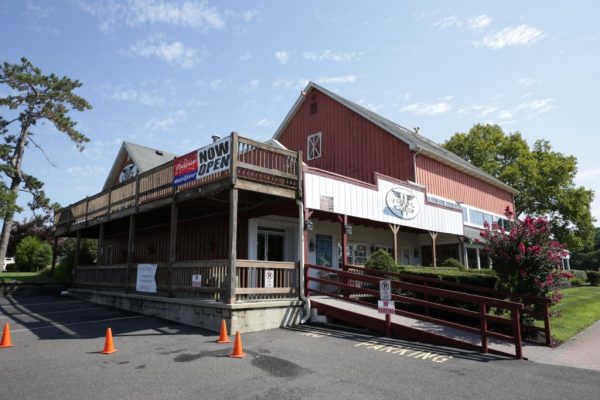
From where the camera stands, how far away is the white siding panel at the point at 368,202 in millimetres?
13516

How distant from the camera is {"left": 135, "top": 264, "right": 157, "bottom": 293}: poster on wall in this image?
1354 centimetres

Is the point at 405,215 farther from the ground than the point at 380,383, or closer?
farther from the ground

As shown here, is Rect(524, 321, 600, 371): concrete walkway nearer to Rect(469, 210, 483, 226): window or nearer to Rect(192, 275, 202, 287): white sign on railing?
Rect(192, 275, 202, 287): white sign on railing

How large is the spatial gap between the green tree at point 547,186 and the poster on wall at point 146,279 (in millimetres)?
39772

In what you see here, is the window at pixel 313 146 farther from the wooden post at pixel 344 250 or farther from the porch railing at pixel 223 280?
the porch railing at pixel 223 280

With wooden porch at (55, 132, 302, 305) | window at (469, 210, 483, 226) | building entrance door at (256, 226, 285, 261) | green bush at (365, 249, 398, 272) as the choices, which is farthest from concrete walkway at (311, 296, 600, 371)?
window at (469, 210, 483, 226)

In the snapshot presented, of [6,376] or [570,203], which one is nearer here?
[6,376]

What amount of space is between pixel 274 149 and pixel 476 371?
7.77 metres

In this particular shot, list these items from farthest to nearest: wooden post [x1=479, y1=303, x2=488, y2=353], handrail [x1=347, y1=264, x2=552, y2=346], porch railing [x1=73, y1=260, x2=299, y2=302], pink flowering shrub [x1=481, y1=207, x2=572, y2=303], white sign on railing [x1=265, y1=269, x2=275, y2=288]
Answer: white sign on railing [x1=265, y1=269, x2=275, y2=288] < porch railing [x1=73, y1=260, x2=299, y2=302] < pink flowering shrub [x1=481, y1=207, x2=572, y2=303] < handrail [x1=347, y1=264, x2=552, y2=346] < wooden post [x1=479, y1=303, x2=488, y2=353]

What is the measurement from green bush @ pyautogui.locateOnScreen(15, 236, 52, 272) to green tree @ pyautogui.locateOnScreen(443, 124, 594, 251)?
4124 cm

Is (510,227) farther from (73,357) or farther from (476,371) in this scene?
(73,357)

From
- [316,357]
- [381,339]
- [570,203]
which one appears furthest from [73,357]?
[570,203]

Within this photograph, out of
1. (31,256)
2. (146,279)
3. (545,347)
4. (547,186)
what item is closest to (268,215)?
(146,279)

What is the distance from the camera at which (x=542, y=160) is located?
45625 millimetres
